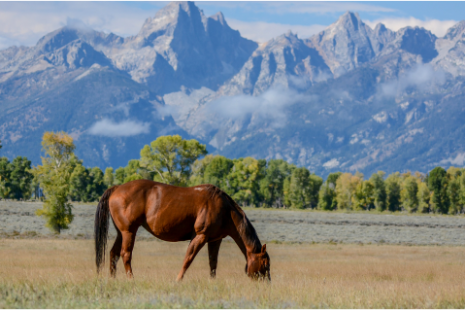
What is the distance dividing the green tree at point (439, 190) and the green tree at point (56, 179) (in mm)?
129850

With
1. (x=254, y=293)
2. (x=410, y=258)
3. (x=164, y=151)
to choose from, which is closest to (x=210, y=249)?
(x=254, y=293)

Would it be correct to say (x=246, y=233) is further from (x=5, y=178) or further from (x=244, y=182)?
(x=244, y=182)

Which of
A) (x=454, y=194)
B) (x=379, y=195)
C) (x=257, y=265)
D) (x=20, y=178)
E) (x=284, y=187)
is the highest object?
(x=284, y=187)

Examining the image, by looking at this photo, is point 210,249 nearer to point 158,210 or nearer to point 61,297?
point 158,210

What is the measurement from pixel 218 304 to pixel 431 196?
159426mm

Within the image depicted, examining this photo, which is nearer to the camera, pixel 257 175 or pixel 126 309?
pixel 126 309

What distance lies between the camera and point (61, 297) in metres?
11.9

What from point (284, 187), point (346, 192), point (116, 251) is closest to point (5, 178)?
point (284, 187)

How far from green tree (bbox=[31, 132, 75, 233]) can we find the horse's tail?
3100 centimetres

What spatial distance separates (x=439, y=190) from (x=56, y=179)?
134 meters

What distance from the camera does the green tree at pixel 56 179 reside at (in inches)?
1793

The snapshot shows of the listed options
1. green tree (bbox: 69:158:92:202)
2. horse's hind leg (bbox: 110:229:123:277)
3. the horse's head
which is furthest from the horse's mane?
green tree (bbox: 69:158:92:202)

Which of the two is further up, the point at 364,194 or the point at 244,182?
the point at 244,182

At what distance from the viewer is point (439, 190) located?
15750 cm
